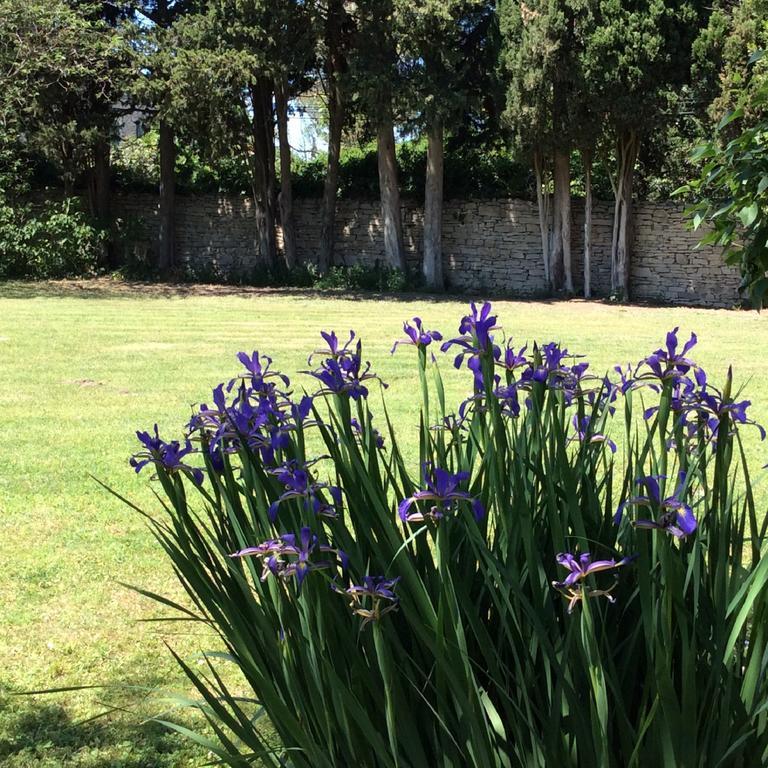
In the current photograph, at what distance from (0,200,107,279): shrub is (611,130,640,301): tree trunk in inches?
447

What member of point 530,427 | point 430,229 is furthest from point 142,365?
point 430,229

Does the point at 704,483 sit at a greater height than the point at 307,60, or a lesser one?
lesser

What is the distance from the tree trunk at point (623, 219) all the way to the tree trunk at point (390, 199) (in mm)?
4425

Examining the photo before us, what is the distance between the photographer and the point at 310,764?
5.03 feet

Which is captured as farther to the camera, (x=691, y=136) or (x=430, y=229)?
(x=430, y=229)

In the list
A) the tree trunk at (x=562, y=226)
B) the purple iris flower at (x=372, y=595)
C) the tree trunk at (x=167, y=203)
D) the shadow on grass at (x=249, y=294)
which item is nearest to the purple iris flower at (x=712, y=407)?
the purple iris flower at (x=372, y=595)

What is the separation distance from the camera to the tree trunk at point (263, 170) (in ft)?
65.8

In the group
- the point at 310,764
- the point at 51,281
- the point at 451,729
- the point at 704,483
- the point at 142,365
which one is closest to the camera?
the point at 451,729

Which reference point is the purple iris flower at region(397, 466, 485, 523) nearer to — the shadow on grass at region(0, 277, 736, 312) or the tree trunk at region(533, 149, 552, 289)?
the shadow on grass at region(0, 277, 736, 312)

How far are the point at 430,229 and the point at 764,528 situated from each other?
58.7 ft

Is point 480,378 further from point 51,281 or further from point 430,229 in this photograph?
point 51,281

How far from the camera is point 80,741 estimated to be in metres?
2.51

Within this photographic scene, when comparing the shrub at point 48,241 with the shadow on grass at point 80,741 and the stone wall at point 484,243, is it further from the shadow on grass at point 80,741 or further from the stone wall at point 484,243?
the shadow on grass at point 80,741

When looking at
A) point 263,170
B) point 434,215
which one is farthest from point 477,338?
point 263,170
